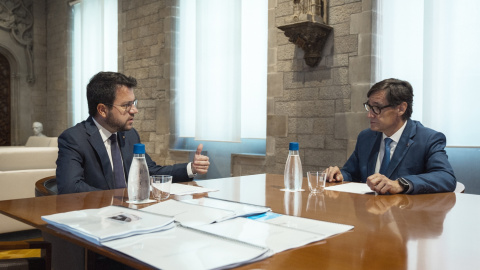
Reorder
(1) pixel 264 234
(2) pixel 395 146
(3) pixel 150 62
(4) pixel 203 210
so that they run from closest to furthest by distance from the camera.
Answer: (1) pixel 264 234 → (4) pixel 203 210 → (2) pixel 395 146 → (3) pixel 150 62

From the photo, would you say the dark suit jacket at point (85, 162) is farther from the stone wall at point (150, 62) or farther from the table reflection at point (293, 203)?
the stone wall at point (150, 62)

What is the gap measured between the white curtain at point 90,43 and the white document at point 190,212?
19.7 ft

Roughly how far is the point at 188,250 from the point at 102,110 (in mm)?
1533

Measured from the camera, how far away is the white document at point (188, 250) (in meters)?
0.84

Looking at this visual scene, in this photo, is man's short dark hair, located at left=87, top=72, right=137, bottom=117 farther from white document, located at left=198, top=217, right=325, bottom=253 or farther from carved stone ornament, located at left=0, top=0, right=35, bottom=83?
carved stone ornament, located at left=0, top=0, right=35, bottom=83

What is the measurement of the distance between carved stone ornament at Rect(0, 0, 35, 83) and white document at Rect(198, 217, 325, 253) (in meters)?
9.15

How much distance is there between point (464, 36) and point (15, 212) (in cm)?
333

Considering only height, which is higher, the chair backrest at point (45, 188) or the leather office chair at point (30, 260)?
the chair backrest at point (45, 188)

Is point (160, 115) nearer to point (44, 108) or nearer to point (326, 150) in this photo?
point (326, 150)

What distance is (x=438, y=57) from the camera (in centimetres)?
351

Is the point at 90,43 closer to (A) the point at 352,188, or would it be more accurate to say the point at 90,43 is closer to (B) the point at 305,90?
(B) the point at 305,90

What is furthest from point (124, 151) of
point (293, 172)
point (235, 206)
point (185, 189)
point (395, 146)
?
point (395, 146)

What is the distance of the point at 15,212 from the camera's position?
4.61ft

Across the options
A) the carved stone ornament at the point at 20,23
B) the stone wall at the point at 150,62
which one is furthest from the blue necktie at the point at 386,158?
the carved stone ornament at the point at 20,23
